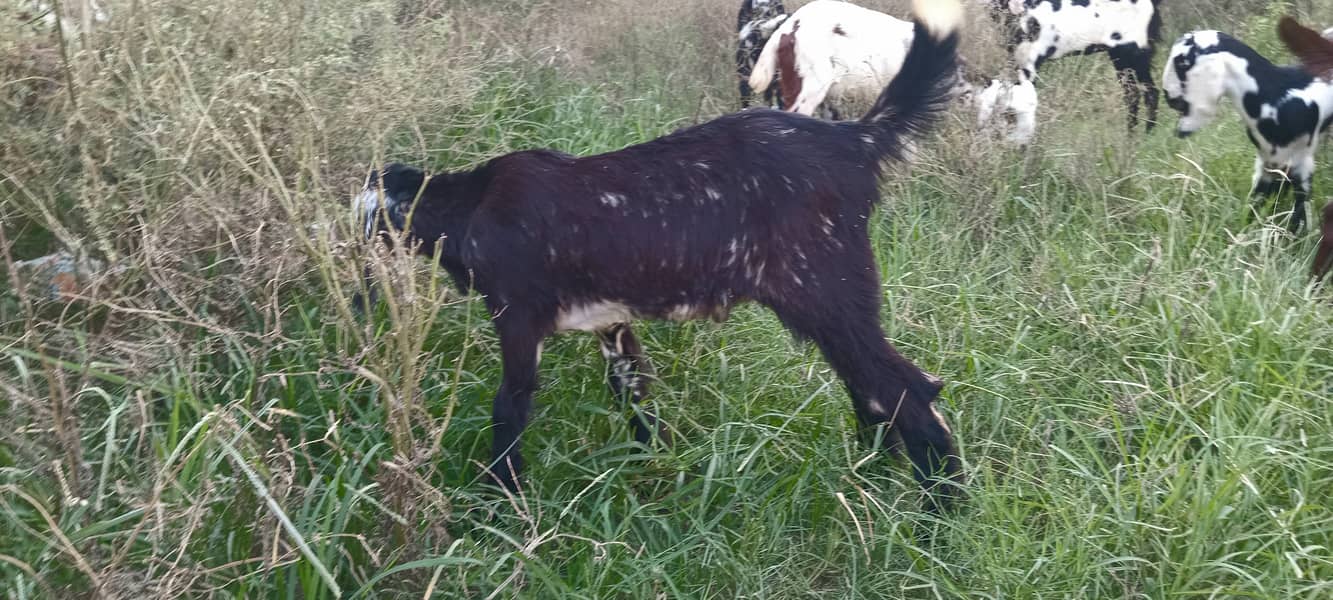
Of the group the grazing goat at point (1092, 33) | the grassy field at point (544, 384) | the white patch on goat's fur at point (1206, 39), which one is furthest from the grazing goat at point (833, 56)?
the white patch on goat's fur at point (1206, 39)

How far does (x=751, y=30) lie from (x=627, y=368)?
10.6ft

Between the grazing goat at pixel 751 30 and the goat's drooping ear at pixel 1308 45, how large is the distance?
8.30ft

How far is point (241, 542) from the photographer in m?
2.56

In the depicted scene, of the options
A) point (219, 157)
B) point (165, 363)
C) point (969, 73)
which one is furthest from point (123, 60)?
point (969, 73)

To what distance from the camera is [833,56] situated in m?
5.23

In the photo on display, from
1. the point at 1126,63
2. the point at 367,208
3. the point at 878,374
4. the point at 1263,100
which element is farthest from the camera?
the point at 1126,63

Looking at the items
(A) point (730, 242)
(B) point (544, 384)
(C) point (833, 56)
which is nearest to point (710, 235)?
(A) point (730, 242)

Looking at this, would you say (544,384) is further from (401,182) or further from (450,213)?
(401,182)

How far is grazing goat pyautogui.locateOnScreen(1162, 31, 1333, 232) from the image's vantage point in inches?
177

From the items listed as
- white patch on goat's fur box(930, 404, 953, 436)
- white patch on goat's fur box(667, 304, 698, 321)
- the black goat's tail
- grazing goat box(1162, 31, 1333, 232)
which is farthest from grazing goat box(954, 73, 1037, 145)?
white patch on goat's fur box(667, 304, 698, 321)

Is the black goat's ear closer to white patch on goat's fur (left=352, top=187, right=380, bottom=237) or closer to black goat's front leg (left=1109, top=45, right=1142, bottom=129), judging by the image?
white patch on goat's fur (left=352, top=187, right=380, bottom=237)

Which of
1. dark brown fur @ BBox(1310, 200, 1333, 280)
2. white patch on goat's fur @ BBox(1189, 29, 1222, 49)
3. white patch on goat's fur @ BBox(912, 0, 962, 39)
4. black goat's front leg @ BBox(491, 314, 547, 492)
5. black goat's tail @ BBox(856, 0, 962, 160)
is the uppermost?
white patch on goat's fur @ BBox(912, 0, 962, 39)

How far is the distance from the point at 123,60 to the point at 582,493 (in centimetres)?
222

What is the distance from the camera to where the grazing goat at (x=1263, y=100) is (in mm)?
4484
